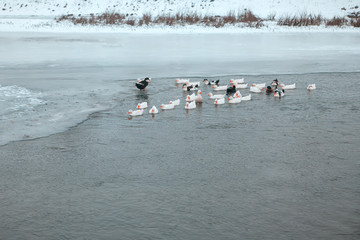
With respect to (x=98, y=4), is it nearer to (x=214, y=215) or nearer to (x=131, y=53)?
(x=131, y=53)

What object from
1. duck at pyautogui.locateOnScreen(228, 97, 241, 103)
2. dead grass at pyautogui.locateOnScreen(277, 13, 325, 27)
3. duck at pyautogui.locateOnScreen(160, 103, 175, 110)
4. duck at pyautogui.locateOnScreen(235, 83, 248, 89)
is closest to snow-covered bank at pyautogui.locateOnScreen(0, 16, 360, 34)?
dead grass at pyautogui.locateOnScreen(277, 13, 325, 27)

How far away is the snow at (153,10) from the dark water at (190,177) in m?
21.1

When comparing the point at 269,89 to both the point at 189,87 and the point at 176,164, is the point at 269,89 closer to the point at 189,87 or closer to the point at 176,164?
the point at 189,87

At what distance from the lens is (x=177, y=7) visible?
42562 mm

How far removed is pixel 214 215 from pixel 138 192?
1230 mm

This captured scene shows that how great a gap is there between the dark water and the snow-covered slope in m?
27.9

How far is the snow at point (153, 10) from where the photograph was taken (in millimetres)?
31062

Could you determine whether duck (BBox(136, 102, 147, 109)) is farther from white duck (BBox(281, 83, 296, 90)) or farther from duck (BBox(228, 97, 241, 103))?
white duck (BBox(281, 83, 296, 90))

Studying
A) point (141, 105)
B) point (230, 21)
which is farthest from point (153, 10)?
point (141, 105)

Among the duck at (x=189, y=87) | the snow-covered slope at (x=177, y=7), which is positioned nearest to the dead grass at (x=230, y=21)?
the snow-covered slope at (x=177, y=7)

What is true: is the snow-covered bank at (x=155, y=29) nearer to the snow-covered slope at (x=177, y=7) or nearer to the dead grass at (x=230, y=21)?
the dead grass at (x=230, y=21)

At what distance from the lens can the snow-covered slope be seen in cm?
3734

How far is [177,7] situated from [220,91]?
3117 cm

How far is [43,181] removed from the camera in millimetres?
6691
